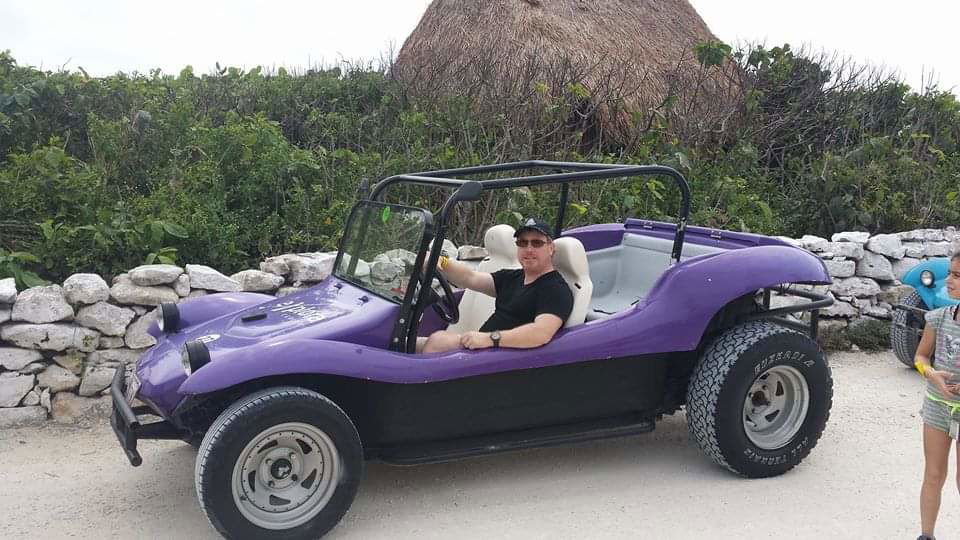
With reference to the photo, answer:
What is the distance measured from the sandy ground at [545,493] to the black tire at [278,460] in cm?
23

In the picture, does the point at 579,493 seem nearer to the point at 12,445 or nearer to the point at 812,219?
the point at 12,445

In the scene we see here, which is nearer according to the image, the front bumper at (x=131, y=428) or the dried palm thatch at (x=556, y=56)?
the front bumper at (x=131, y=428)

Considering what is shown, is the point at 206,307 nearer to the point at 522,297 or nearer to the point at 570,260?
the point at 522,297

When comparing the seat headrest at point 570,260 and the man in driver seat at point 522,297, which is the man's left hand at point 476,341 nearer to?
the man in driver seat at point 522,297

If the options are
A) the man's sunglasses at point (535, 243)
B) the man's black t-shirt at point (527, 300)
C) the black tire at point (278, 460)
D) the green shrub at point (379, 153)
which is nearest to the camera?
the black tire at point (278, 460)

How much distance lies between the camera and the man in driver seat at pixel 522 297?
12.3ft

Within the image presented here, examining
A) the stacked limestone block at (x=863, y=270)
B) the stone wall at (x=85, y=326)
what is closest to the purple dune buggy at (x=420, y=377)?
the stone wall at (x=85, y=326)

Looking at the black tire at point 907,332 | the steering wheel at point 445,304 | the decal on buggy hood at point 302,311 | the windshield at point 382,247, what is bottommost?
the black tire at point 907,332

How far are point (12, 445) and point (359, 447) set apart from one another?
2.35 m

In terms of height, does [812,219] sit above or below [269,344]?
above

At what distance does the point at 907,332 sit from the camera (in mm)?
6059

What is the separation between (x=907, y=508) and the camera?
3.78 meters

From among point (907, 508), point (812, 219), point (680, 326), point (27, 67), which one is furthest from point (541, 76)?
point (907, 508)

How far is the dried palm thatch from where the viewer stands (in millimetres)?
9062
